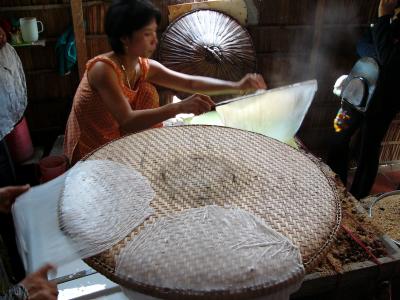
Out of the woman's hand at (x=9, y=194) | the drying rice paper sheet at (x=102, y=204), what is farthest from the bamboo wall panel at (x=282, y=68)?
the woman's hand at (x=9, y=194)

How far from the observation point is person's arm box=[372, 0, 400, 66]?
273 cm

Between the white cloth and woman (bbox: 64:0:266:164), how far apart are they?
468mm

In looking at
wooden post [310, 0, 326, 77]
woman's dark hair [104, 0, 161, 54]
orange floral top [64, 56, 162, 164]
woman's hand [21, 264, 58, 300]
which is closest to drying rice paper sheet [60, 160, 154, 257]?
woman's hand [21, 264, 58, 300]

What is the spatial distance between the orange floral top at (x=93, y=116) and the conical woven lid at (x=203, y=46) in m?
0.76

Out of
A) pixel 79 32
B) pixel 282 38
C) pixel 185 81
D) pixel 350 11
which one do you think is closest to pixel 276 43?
pixel 282 38

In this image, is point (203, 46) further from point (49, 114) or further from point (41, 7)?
point (49, 114)

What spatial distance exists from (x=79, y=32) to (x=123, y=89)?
116cm

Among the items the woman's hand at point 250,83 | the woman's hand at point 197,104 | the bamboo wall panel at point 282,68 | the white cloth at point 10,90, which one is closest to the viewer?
the white cloth at point 10,90

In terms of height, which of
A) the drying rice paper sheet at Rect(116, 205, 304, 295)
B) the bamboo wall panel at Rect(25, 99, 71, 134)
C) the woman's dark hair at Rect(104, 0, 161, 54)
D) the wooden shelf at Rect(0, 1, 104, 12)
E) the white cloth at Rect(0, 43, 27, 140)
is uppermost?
the wooden shelf at Rect(0, 1, 104, 12)

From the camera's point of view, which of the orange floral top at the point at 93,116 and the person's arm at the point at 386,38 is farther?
the person's arm at the point at 386,38

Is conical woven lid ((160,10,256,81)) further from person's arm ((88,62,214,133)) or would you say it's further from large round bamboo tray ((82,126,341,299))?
large round bamboo tray ((82,126,341,299))

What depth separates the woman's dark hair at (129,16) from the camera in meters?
2.14

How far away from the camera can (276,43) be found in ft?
12.3

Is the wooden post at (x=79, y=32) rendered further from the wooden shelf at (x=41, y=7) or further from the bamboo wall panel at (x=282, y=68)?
the bamboo wall panel at (x=282, y=68)
